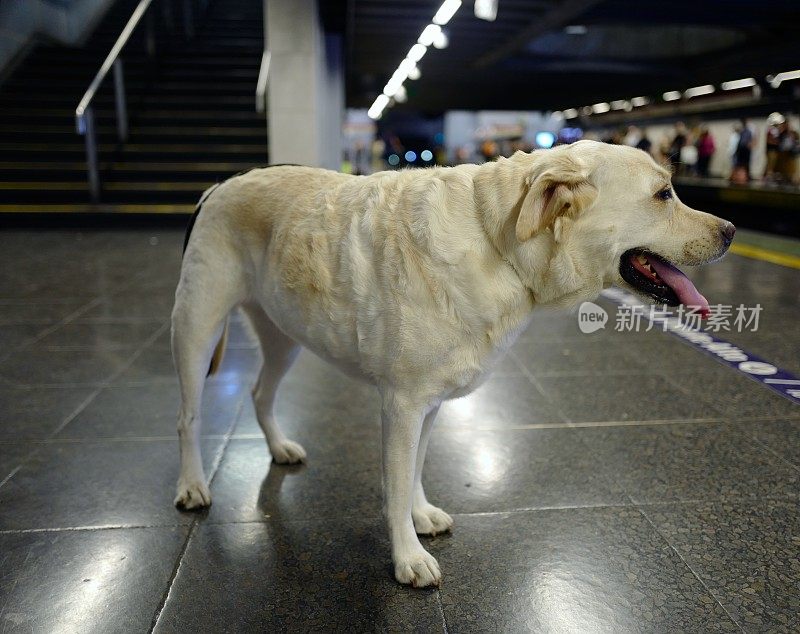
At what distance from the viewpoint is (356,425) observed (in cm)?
379

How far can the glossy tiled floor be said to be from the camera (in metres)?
2.25

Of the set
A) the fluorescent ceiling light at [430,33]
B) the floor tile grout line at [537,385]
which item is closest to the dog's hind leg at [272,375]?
the floor tile grout line at [537,385]

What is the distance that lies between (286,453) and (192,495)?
0.55 m

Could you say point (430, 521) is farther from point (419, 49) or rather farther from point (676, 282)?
point (419, 49)

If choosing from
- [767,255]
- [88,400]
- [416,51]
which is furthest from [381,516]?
[416,51]

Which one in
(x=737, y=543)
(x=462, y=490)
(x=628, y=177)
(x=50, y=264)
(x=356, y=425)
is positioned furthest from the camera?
(x=50, y=264)

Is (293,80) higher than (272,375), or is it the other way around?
(293,80)

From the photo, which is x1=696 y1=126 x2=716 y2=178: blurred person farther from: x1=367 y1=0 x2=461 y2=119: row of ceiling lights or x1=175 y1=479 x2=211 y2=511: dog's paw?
x1=175 y1=479 x2=211 y2=511: dog's paw

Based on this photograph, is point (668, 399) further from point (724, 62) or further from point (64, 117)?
point (724, 62)

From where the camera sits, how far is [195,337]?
9.09ft

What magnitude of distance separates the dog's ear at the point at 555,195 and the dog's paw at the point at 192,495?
1846mm

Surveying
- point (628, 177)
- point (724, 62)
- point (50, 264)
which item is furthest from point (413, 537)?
point (724, 62)

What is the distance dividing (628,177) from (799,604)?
1.59 meters

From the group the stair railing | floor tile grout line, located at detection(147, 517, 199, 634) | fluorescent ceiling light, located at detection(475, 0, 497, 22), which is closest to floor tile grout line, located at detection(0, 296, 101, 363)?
floor tile grout line, located at detection(147, 517, 199, 634)
